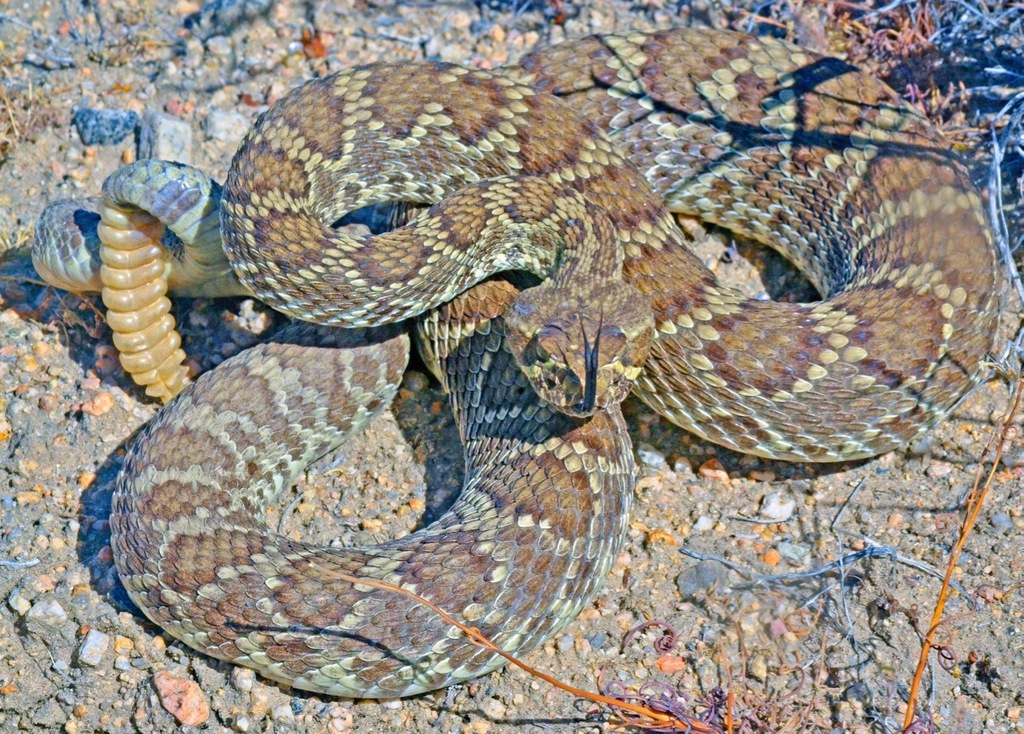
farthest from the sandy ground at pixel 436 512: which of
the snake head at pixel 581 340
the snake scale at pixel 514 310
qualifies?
the snake head at pixel 581 340

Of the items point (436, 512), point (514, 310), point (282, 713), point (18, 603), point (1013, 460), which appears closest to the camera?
point (282, 713)

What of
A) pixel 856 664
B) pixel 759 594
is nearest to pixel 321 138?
pixel 759 594

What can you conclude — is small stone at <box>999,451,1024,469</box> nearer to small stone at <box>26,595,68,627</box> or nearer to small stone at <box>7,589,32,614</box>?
small stone at <box>26,595,68,627</box>

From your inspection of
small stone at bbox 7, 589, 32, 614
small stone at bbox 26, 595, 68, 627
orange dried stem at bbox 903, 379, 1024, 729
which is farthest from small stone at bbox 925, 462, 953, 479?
small stone at bbox 7, 589, 32, 614

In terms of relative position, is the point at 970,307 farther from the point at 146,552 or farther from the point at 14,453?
the point at 14,453

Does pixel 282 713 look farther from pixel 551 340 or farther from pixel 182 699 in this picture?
pixel 551 340

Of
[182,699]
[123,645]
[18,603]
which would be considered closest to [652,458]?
[182,699]
